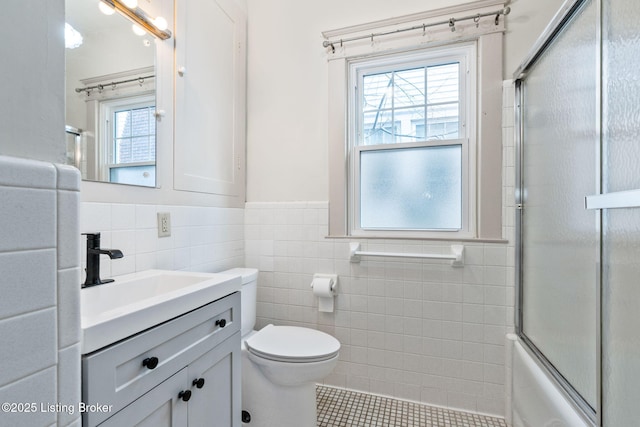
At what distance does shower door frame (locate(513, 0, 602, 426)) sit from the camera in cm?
100

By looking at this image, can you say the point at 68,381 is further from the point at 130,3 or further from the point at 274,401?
the point at 130,3

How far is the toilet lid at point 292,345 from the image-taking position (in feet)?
4.45

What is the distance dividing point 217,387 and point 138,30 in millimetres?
1536

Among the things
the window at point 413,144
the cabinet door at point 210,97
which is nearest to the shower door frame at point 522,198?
the window at point 413,144

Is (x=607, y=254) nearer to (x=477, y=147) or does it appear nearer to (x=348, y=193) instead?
(x=477, y=147)

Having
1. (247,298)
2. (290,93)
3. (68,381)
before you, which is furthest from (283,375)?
(290,93)

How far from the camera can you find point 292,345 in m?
1.46

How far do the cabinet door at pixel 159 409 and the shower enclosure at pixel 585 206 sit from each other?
4.34ft

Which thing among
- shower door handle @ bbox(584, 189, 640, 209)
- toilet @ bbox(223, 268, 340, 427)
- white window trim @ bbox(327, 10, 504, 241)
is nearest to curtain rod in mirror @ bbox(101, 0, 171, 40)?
white window trim @ bbox(327, 10, 504, 241)

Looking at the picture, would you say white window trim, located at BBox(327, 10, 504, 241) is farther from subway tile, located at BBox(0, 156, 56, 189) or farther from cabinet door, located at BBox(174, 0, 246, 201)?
subway tile, located at BBox(0, 156, 56, 189)

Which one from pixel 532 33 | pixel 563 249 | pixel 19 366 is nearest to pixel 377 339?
pixel 563 249

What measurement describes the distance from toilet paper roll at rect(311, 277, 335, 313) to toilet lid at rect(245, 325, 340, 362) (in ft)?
0.87

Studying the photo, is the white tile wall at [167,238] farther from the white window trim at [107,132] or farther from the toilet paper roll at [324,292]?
the toilet paper roll at [324,292]

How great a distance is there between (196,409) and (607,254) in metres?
1.43
